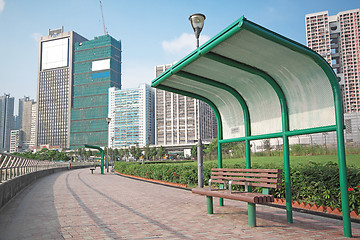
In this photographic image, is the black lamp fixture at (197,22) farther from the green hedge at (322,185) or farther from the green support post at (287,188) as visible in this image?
the green hedge at (322,185)

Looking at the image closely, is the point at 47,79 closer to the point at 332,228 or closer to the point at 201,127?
the point at 201,127

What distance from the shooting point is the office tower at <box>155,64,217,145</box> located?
152000 mm

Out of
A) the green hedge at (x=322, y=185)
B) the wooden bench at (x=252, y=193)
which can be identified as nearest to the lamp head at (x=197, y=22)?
the wooden bench at (x=252, y=193)

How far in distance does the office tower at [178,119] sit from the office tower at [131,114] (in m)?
7.04

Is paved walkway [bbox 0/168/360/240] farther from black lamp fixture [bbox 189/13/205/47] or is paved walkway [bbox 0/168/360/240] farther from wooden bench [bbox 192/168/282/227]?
black lamp fixture [bbox 189/13/205/47]

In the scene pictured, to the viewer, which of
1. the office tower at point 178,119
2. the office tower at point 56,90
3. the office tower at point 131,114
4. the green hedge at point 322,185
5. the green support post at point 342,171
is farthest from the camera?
the office tower at point 56,90

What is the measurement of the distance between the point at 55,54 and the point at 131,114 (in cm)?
7716

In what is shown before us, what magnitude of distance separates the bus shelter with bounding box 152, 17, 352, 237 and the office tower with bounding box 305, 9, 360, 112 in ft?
346

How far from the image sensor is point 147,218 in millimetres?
6148

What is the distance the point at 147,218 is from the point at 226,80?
349cm

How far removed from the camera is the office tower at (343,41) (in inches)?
3922

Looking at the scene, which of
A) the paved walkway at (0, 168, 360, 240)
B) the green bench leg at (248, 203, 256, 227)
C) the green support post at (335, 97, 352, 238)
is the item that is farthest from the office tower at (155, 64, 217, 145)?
the green support post at (335, 97, 352, 238)

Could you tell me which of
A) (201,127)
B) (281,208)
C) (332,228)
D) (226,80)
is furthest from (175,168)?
(201,127)

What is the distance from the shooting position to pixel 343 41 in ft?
341
